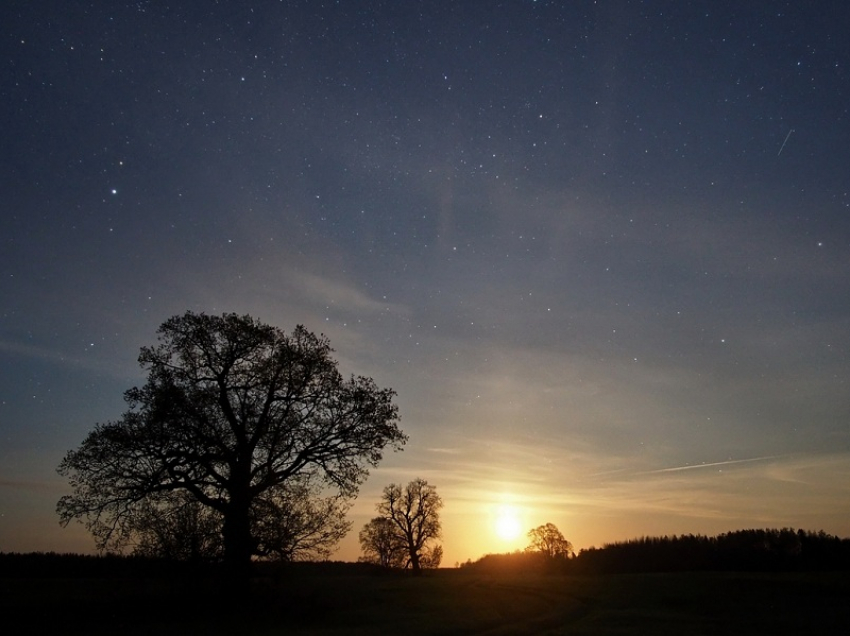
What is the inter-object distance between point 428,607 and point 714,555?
38130 millimetres

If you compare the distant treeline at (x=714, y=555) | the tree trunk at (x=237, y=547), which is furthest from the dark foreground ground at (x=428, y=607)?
the distant treeline at (x=714, y=555)

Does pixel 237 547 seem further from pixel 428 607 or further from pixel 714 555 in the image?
pixel 714 555

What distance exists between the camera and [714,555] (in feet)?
186

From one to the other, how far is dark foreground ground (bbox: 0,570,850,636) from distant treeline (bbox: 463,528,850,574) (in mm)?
9696

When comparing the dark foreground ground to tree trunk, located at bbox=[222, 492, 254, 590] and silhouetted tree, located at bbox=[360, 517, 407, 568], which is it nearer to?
tree trunk, located at bbox=[222, 492, 254, 590]

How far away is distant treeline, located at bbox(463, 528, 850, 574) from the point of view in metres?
50.5

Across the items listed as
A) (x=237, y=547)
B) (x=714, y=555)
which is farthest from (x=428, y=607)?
(x=714, y=555)

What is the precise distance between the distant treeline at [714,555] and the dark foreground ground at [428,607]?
970 cm

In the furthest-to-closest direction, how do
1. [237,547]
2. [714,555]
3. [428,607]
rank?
[714,555], [428,607], [237,547]

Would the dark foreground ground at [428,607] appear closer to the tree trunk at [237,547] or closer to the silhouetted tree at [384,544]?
the tree trunk at [237,547]

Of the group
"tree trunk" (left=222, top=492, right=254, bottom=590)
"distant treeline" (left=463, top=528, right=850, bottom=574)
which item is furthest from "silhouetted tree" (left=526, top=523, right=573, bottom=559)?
"tree trunk" (left=222, top=492, right=254, bottom=590)

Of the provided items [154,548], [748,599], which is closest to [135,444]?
[154,548]

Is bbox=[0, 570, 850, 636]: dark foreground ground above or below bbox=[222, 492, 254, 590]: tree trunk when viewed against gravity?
below

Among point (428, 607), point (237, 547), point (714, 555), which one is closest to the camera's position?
point (237, 547)
